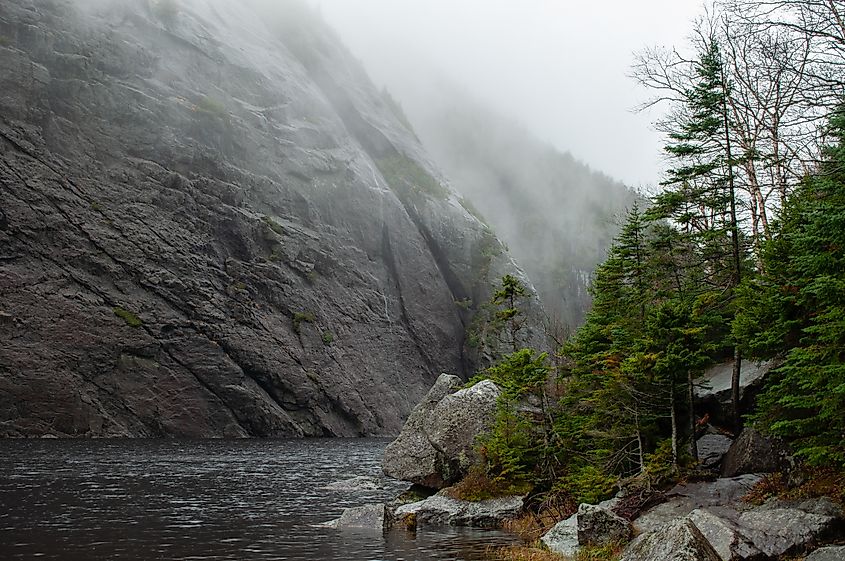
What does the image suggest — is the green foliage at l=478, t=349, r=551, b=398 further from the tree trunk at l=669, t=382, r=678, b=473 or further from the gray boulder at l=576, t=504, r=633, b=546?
the gray boulder at l=576, t=504, r=633, b=546

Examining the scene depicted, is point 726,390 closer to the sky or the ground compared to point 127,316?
closer to the ground

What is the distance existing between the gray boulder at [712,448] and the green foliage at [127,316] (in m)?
63.4

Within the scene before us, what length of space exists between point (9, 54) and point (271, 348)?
43.9 meters

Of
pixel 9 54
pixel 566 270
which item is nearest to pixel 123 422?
pixel 9 54

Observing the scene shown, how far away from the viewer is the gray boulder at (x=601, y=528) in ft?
52.9

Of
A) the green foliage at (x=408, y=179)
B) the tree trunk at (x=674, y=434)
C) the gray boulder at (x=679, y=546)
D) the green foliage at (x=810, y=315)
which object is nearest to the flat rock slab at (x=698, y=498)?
the tree trunk at (x=674, y=434)

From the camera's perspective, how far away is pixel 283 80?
351ft

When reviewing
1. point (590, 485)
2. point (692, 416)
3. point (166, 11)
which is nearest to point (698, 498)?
point (692, 416)

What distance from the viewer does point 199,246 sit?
8069cm

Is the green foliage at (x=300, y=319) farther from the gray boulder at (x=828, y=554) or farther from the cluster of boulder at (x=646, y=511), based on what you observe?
the gray boulder at (x=828, y=554)

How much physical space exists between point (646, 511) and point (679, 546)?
7.52m

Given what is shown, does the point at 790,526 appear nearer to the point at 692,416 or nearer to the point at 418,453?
the point at 692,416

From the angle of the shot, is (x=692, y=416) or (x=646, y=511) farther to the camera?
(x=692, y=416)

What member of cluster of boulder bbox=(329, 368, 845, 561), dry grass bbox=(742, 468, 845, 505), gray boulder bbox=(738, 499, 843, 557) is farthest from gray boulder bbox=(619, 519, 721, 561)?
dry grass bbox=(742, 468, 845, 505)
